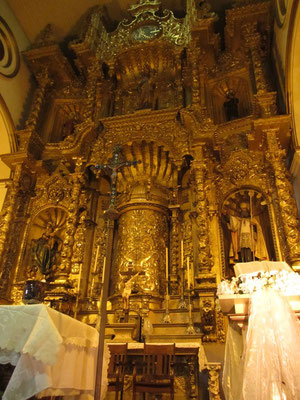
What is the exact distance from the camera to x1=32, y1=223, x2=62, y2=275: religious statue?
7602mm

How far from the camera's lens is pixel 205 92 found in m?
8.66

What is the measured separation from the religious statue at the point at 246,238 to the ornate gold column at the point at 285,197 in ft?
2.82

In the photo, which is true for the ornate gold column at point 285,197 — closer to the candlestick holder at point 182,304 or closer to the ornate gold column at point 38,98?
the candlestick holder at point 182,304

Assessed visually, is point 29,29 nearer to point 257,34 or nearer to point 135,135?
point 135,135

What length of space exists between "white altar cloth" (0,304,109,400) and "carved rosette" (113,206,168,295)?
3.68 metres

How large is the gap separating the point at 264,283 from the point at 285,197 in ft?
9.58

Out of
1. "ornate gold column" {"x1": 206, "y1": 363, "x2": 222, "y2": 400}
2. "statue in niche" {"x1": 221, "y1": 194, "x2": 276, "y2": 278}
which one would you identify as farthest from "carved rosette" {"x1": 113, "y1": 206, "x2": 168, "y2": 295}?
"ornate gold column" {"x1": 206, "y1": 363, "x2": 222, "y2": 400}

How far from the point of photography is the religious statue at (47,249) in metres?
7.60

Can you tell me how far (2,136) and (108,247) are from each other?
7112mm

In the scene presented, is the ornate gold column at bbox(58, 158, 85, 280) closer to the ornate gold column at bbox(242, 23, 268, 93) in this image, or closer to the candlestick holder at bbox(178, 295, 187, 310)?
the candlestick holder at bbox(178, 295, 187, 310)

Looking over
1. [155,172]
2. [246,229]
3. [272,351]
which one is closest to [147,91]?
[155,172]

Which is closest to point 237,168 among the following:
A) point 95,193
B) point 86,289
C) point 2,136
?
point 95,193

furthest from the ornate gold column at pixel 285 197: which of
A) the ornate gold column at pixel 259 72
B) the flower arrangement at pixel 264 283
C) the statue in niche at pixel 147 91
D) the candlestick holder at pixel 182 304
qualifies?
the statue in niche at pixel 147 91

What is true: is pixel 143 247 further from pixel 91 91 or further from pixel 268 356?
pixel 91 91
